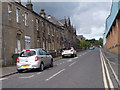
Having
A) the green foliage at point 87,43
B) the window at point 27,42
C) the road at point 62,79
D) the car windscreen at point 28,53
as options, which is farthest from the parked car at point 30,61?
the green foliage at point 87,43

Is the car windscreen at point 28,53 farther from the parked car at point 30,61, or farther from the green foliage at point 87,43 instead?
the green foliage at point 87,43

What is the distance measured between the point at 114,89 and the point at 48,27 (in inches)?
1138

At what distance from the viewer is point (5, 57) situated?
17609mm

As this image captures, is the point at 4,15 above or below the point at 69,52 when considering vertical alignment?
above

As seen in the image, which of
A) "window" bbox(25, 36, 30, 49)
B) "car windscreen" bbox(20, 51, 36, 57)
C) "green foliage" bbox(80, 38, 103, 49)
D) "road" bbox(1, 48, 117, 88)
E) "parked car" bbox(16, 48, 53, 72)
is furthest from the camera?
"green foliage" bbox(80, 38, 103, 49)

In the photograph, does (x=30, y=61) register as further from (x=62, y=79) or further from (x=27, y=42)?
(x=27, y=42)

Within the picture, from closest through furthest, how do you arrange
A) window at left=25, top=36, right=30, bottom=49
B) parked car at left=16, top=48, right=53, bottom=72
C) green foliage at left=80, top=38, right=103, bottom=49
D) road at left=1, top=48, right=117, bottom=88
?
1. road at left=1, top=48, right=117, bottom=88
2. parked car at left=16, top=48, right=53, bottom=72
3. window at left=25, top=36, right=30, bottom=49
4. green foliage at left=80, top=38, right=103, bottom=49

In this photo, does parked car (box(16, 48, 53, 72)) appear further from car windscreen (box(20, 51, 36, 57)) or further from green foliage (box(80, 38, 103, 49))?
green foliage (box(80, 38, 103, 49))

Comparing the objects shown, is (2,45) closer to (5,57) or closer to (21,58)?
(5,57)

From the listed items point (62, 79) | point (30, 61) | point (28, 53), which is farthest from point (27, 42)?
point (62, 79)

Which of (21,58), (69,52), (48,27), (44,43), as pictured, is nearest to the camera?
(21,58)

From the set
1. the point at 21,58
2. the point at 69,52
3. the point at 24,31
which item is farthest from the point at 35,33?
the point at 21,58

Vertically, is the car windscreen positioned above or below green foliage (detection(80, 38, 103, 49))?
below

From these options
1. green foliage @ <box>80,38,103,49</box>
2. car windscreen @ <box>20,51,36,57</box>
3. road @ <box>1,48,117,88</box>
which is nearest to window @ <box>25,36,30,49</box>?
car windscreen @ <box>20,51,36,57</box>
